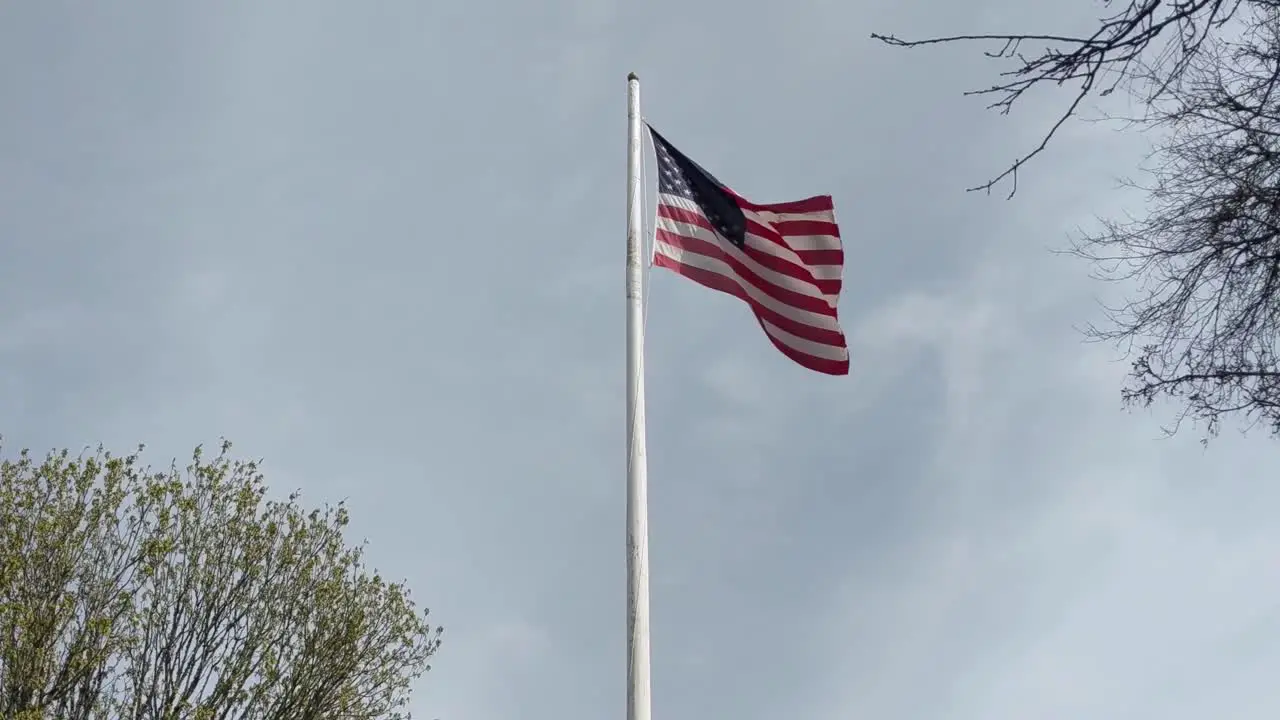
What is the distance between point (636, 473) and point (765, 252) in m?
A: 3.13

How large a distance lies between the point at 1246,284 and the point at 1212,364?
1.38ft

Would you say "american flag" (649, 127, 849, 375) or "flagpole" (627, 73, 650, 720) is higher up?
"american flag" (649, 127, 849, 375)

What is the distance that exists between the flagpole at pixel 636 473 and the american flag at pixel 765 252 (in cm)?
37

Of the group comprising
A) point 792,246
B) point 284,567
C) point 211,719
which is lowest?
point 211,719

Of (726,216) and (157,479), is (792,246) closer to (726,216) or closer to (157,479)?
(726,216)

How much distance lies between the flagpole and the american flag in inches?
14.4

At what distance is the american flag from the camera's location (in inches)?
409

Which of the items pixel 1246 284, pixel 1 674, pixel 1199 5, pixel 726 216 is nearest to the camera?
pixel 1199 5

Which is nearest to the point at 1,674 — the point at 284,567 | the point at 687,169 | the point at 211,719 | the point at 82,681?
the point at 82,681

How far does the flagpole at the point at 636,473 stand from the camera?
24.9 ft

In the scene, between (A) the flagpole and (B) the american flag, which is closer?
(A) the flagpole

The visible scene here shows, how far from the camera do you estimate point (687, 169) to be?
10.9 metres

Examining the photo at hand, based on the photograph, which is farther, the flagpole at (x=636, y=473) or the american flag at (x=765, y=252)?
the american flag at (x=765, y=252)

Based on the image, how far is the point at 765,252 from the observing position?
423 inches
